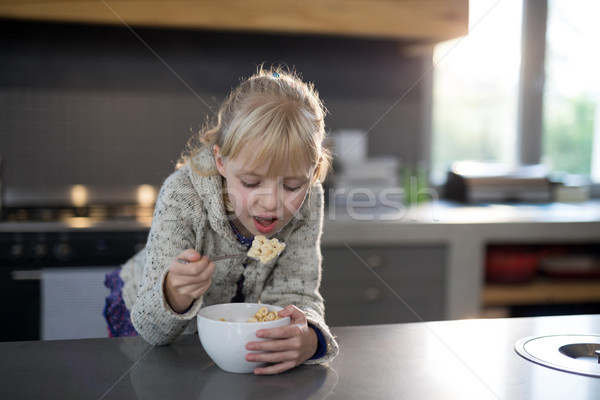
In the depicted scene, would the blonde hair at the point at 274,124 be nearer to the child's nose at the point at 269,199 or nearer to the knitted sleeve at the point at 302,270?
the child's nose at the point at 269,199

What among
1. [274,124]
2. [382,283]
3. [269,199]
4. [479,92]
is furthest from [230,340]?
[479,92]

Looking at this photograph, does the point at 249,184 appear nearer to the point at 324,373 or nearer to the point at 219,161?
the point at 219,161

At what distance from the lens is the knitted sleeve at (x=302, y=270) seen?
4.25 ft

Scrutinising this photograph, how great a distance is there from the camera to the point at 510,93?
347cm

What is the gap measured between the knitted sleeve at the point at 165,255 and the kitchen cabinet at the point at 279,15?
1459mm

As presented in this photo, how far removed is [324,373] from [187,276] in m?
0.28

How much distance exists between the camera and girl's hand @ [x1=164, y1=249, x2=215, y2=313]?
39.8 inches

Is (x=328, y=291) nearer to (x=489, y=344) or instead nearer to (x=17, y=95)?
(x=489, y=344)

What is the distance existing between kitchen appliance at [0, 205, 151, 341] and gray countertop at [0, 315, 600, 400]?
1321mm

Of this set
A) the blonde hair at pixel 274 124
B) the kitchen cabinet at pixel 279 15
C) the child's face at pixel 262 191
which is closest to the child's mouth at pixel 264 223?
the child's face at pixel 262 191

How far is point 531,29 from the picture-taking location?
3.41 metres

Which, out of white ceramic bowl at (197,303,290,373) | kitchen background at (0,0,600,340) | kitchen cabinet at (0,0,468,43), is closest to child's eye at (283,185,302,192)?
white ceramic bowl at (197,303,290,373)

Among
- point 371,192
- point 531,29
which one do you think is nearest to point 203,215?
point 371,192

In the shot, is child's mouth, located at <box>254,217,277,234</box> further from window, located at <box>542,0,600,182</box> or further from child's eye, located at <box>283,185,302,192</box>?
window, located at <box>542,0,600,182</box>
